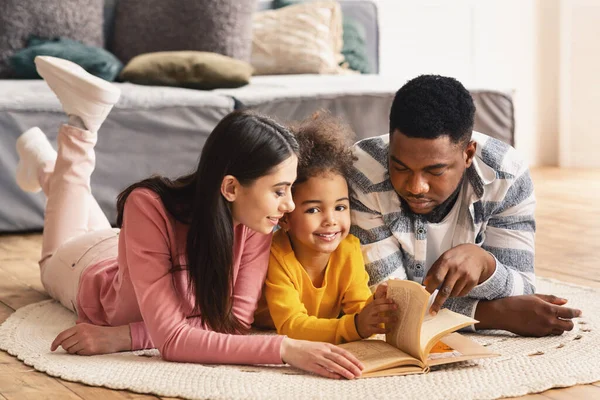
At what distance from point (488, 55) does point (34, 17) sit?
2.31 meters

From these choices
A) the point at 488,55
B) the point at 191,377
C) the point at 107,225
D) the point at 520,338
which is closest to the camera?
the point at 191,377

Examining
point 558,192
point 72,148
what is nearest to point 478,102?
point 558,192

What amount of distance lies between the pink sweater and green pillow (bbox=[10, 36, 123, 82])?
5.43 ft

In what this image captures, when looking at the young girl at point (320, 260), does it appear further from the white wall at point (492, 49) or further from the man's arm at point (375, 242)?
the white wall at point (492, 49)

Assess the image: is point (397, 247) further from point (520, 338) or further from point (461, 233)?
point (520, 338)

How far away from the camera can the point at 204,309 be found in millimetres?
1469

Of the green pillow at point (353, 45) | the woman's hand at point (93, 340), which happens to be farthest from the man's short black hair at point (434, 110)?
the green pillow at point (353, 45)

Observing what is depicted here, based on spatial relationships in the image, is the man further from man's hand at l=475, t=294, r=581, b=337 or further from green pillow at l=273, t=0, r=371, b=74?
green pillow at l=273, t=0, r=371, b=74

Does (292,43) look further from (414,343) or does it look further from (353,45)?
(414,343)

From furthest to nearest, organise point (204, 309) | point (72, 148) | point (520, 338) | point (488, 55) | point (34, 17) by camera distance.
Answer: point (488, 55), point (34, 17), point (72, 148), point (520, 338), point (204, 309)

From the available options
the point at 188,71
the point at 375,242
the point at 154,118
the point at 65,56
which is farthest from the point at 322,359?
the point at 65,56

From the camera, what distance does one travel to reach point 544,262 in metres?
2.32

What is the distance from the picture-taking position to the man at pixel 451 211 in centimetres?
153

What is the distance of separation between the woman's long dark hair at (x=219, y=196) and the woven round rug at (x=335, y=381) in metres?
0.14
